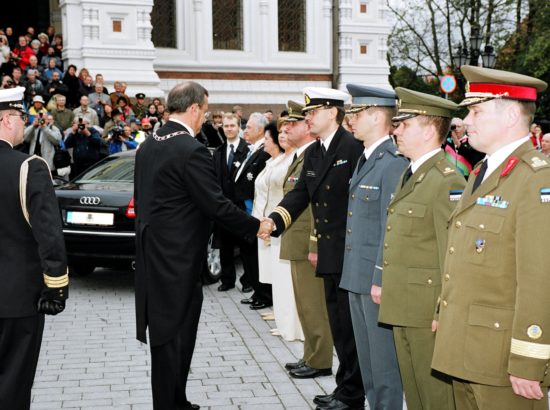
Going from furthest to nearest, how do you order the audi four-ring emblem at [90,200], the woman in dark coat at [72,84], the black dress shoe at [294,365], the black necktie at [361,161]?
the woman in dark coat at [72,84] → the audi four-ring emblem at [90,200] → the black dress shoe at [294,365] → the black necktie at [361,161]

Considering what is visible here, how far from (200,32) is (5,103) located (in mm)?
19425

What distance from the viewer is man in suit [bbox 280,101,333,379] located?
6445 mm

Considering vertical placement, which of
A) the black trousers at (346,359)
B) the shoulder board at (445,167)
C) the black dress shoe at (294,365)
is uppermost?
the shoulder board at (445,167)

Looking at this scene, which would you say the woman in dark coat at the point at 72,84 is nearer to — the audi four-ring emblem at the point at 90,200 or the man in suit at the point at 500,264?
the audi four-ring emblem at the point at 90,200

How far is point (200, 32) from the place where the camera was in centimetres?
2342

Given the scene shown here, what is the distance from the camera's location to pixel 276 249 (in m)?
8.06

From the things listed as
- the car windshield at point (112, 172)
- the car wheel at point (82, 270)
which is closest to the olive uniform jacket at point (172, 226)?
the car windshield at point (112, 172)

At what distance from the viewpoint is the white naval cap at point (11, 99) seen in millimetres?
4500

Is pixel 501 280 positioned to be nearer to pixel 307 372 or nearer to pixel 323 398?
pixel 323 398

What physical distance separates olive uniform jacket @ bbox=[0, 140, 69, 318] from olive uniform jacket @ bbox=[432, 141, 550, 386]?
6.88ft

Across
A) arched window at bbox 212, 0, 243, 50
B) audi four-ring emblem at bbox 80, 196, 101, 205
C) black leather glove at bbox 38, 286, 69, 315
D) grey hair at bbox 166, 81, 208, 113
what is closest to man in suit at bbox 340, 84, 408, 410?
grey hair at bbox 166, 81, 208, 113

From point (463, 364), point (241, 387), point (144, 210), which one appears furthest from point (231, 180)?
point (463, 364)

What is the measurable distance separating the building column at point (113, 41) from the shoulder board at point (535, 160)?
1799 cm

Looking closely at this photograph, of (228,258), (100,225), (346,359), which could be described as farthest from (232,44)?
(346,359)
